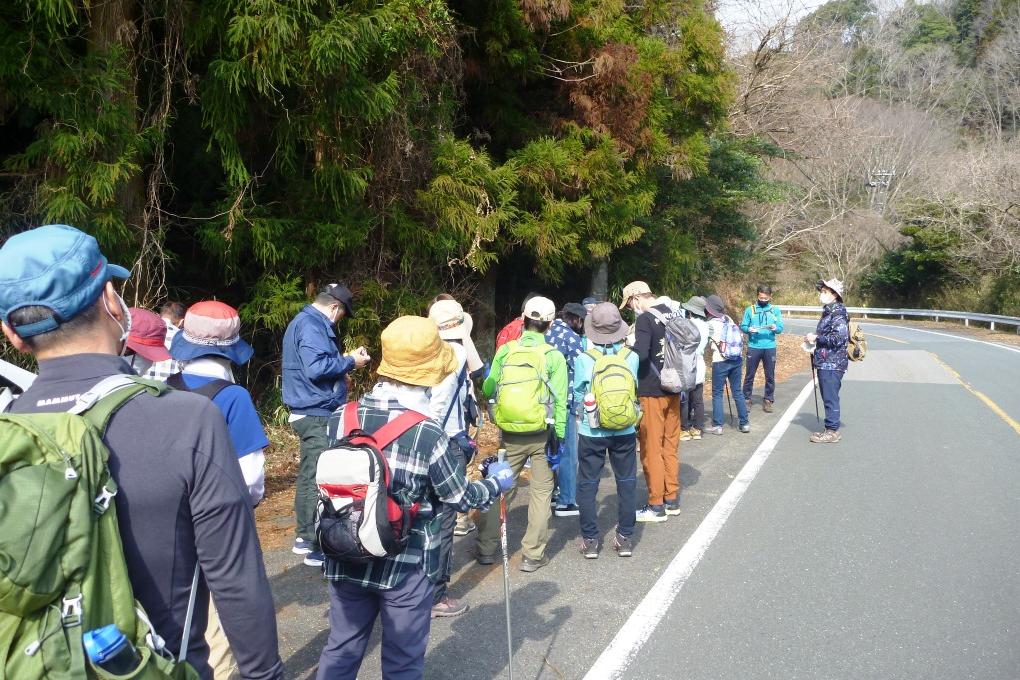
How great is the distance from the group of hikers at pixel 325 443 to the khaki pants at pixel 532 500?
0.04 ft

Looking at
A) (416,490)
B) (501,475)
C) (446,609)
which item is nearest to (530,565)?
(446,609)

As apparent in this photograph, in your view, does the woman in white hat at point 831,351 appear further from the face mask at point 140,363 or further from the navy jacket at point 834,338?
the face mask at point 140,363

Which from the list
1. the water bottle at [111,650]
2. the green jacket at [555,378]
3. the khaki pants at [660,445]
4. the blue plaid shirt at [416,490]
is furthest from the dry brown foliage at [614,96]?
the water bottle at [111,650]

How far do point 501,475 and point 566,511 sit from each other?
3.64m

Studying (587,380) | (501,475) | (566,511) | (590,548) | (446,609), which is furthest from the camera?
(566,511)

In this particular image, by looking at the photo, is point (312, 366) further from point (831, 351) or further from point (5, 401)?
point (831, 351)

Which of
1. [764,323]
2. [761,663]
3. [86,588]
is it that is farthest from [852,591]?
[764,323]

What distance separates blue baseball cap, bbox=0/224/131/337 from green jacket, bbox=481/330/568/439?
3.94 metres

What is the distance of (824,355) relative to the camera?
32.1ft

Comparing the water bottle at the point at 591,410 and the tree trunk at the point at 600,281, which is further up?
the tree trunk at the point at 600,281

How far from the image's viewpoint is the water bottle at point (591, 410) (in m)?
5.70

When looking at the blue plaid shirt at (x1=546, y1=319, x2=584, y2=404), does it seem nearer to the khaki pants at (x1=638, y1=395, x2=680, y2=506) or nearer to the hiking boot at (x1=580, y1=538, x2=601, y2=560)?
the khaki pants at (x1=638, y1=395, x2=680, y2=506)

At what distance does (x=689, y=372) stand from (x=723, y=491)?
120 cm

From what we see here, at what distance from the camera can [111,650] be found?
1613 mm
